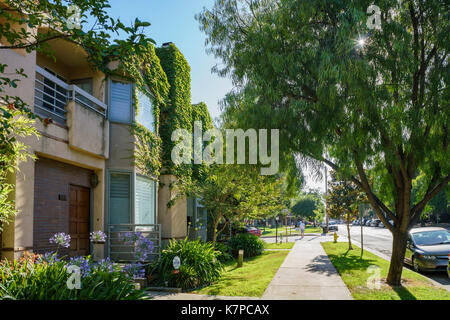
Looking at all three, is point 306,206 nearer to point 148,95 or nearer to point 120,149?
point 148,95

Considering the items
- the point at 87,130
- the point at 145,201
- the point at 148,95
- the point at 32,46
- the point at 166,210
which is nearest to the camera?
the point at 32,46

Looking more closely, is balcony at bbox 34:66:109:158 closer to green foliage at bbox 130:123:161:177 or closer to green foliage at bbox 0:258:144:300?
green foliage at bbox 130:123:161:177

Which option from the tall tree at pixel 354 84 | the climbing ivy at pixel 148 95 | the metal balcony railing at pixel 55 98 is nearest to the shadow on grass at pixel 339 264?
the tall tree at pixel 354 84

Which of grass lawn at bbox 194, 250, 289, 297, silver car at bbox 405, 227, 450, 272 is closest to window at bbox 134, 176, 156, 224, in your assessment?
grass lawn at bbox 194, 250, 289, 297

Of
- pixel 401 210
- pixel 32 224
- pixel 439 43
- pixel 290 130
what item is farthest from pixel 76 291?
pixel 439 43

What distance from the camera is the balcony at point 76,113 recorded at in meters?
8.99

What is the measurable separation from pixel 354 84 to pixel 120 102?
7.19m

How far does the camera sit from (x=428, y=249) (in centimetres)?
1209

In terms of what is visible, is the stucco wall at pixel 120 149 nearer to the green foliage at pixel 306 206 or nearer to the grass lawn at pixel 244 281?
the grass lawn at pixel 244 281

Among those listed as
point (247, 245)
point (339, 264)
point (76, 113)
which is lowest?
point (247, 245)

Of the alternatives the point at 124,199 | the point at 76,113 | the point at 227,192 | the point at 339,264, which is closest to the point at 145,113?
the point at 124,199

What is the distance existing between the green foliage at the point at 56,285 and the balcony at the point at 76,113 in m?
4.07

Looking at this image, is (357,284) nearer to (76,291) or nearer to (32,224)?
(76,291)
